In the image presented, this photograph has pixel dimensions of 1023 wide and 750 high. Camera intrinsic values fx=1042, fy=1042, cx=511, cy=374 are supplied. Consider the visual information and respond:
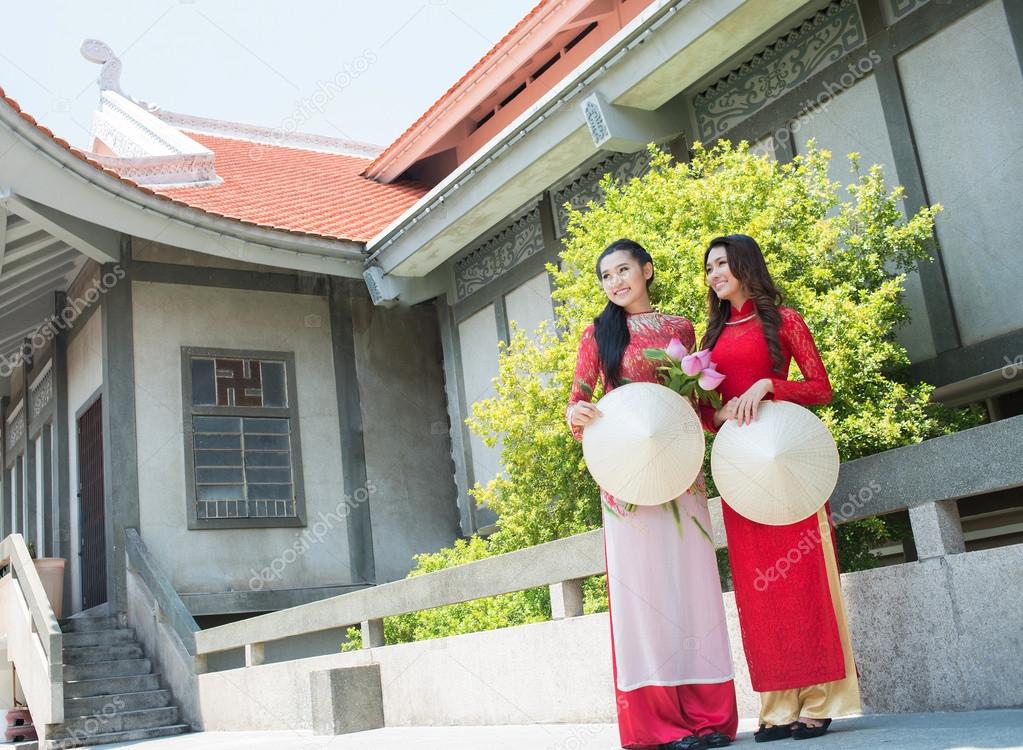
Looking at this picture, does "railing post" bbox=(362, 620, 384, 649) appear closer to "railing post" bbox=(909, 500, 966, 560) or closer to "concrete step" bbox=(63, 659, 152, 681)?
"concrete step" bbox=(63, 659, 152, 681)

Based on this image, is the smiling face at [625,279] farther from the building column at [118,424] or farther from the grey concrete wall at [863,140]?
the building column at [118,424]

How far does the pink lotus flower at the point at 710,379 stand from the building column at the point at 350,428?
8261 mm

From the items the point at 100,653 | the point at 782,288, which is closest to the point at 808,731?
the point at 782,288

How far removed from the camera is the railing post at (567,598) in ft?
16.1

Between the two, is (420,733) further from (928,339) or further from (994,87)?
(994,87)

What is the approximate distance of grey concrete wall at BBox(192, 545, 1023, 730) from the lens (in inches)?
125

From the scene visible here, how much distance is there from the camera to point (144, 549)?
378 inches

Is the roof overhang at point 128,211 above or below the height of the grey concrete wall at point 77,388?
above

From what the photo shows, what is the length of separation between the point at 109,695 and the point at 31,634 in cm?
91

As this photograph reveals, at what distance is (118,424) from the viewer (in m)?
10.1

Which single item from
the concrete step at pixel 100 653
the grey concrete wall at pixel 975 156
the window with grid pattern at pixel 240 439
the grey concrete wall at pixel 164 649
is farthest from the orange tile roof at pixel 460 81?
the concrete step at pixel 100 653

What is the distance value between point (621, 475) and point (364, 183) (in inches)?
425

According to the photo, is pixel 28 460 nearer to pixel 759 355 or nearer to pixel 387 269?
pixel 387 269

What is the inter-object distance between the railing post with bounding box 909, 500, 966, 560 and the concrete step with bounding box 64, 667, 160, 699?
7.36 metres
